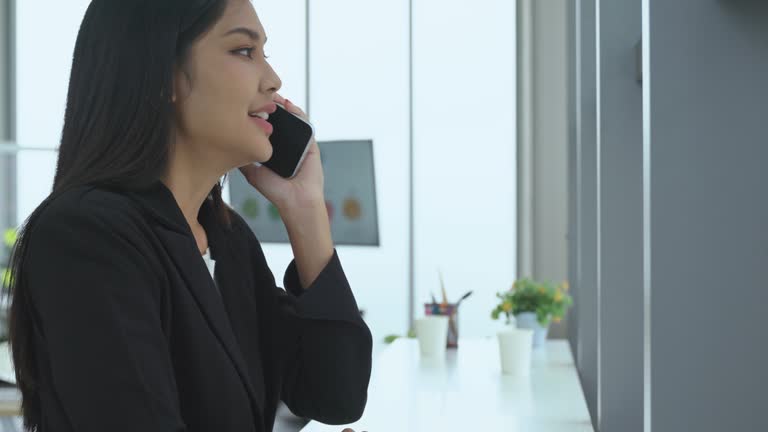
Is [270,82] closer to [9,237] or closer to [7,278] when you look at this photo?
[7,278]

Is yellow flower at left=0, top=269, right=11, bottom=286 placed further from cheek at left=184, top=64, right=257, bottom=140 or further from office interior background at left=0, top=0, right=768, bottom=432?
office interior background at left=0, top=0, right=768, bottom=432

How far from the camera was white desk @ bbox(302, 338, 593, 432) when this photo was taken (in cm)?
167

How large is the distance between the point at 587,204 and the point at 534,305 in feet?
2.40

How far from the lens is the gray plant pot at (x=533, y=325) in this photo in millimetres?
3029

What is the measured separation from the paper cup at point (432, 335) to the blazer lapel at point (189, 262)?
1637mm

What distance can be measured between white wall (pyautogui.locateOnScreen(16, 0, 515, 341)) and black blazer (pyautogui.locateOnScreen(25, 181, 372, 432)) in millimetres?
3836

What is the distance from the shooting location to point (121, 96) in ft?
3.51

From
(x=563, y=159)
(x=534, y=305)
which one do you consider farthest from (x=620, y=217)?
(x=563, y=159)

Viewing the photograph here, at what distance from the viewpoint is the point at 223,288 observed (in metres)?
1.29

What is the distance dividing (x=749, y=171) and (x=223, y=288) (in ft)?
2.51

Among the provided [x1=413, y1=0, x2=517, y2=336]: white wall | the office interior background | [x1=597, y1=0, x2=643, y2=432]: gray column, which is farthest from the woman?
[x1=413, y1=0, x2=517, y2=336]: white wall

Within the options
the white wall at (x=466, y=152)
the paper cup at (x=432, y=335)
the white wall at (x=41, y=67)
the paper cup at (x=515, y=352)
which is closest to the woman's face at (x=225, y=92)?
the paper cup at (x=515, y=352)

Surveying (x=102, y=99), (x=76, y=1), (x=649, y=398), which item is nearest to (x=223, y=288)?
(x=102, y=99)

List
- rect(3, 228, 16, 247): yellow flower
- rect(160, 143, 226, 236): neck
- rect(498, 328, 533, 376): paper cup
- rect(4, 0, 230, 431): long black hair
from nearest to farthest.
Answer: rect(4, 0, 230, 431): long black hair → rect(160, 143, 226, 236): neck → rect(498, 328, 533, 376): paper cup → rect(3, 228, 16, 247): yellow flower
